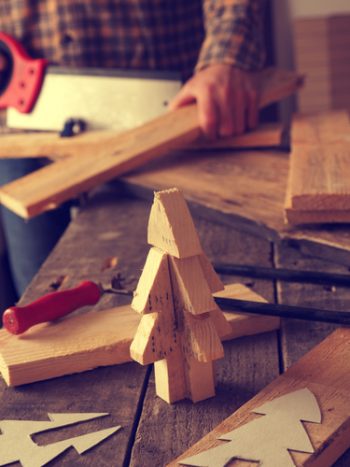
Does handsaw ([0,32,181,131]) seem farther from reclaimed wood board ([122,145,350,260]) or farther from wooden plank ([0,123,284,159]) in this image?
reclaimed wood board ([122,145,350,260])

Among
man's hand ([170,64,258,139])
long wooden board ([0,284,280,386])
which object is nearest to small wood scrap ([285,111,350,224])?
man's hand ([170,64,258,139])

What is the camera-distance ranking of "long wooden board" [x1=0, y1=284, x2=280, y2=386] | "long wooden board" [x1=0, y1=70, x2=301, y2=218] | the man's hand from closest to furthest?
"long wooden board" [x1=0, y1=284, x2=280, y2=386] → "long wooden board" [x1=0, y1=70, x2=301, y2=218] → the man's hand

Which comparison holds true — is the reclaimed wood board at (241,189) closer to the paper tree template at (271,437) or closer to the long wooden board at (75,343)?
the long wooden board at (75,343)

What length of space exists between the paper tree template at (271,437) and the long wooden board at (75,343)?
0.22 metres

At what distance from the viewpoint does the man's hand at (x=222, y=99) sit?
6.23 feet

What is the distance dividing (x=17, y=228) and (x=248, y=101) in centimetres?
78

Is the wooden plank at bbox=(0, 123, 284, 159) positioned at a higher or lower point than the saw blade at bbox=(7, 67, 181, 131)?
lower

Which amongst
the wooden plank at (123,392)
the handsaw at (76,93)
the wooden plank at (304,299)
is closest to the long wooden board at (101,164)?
the handsaw at (76,93)

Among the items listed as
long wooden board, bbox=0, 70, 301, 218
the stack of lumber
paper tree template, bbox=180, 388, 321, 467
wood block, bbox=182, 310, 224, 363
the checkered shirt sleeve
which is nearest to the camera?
paper tree template, bbox=180, 388, 321, 467

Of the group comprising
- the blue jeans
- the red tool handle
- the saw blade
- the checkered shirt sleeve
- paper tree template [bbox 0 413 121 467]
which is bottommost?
the blue jeans

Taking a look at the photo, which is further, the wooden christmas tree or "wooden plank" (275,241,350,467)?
"wooden plank" (275,241,350,467)

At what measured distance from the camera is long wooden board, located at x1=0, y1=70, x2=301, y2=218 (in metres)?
1.65

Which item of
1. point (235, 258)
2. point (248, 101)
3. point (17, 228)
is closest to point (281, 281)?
point (235, 258)

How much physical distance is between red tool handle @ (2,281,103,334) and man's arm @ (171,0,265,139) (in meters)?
0.87
